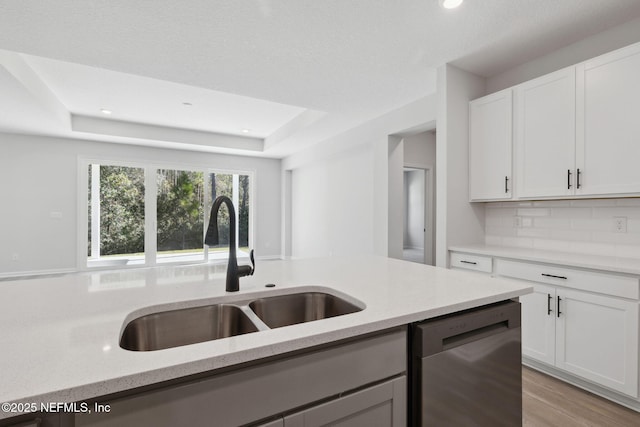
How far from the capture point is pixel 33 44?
2.54m

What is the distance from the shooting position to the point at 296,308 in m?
1.33

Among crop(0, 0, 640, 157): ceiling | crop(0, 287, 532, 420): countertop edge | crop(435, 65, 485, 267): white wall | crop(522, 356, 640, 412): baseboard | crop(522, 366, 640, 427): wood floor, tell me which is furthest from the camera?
crop(435, 65, 485, 267): white wall

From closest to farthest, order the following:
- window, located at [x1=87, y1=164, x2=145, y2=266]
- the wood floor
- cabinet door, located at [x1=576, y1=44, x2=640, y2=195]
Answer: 1. the wood floor
2. cabinet door, located at [x1=576, y1=44, x2=640, y2=195]
3. window, located at [x1=87, y1=164, x2=145, y2=266]

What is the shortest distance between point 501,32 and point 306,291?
257 cm

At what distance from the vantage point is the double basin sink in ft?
3.34

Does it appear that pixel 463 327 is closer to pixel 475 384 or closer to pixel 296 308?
pixel 475 384

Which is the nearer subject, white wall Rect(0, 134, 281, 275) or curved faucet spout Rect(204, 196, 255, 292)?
curved faucet spout Rect(204, 196, 255, 292)

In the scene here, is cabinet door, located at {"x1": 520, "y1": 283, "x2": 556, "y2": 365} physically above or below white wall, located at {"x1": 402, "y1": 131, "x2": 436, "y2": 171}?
below

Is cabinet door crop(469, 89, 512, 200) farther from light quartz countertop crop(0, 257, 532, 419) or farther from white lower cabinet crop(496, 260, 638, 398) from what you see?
light quartz countertop crop(0, 257, 532, 419)

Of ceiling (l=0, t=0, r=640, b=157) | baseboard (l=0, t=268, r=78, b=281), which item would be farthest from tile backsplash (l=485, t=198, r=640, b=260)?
baseboard (l=0, t=268, r=78, b=281)

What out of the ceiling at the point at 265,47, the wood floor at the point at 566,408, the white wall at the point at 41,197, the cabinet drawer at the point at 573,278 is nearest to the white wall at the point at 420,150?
the ceiling at the point at 265,47

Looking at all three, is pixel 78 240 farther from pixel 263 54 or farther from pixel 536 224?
pixel 536 224

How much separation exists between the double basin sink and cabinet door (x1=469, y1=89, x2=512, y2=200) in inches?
89.9

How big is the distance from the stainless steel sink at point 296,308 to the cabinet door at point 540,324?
1828 mm
